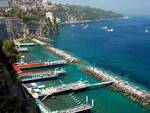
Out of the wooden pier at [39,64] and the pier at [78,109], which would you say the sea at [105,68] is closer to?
the pier at [78,109]

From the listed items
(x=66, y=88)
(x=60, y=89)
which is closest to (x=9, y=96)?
(x=60, y=89)

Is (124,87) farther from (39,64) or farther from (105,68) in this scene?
(39,64)

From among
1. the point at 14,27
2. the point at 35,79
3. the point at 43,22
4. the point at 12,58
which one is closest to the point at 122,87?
the point at 35,79

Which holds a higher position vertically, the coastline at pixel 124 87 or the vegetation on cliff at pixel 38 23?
the vegetation on cliff at pixel 38 23

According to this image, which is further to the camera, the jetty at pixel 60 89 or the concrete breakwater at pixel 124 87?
the concrete breakwater at pixel 124 87

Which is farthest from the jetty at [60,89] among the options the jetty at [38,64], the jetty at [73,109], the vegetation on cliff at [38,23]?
the vegetation on cliff at [38,23]

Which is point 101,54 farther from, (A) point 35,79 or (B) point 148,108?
(B) point 148,108

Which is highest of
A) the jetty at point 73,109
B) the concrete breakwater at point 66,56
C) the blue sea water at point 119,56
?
the concrete breakwater at point 66,56

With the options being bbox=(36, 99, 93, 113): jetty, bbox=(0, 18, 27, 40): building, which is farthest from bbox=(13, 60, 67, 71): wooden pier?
bbox=(0, 18, 27, 40): building

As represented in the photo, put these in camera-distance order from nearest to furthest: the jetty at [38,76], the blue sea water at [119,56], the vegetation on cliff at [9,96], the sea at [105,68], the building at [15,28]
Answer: the vegetation on cliff at [9,96] → the sea at [105,68] → the jetty at [38,76] → the blue sea water at [119,56] → the building at [15,28]
